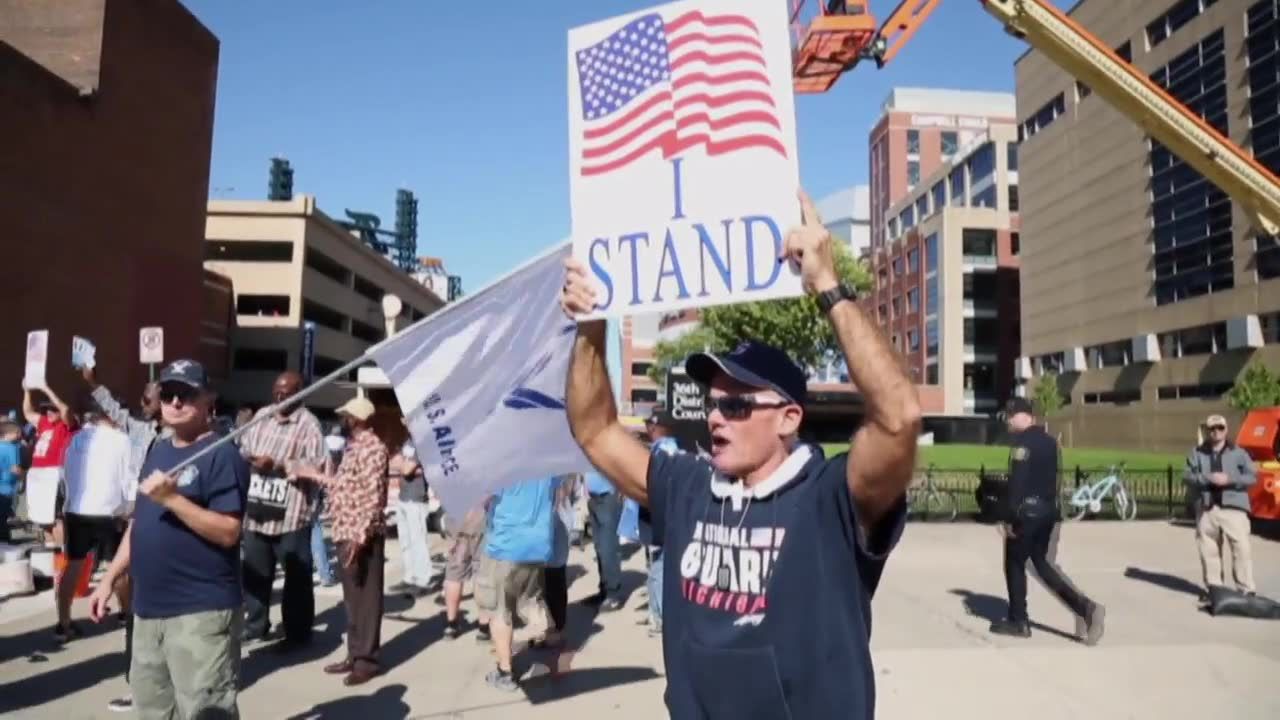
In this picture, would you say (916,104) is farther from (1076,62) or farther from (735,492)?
Result: (735,492)

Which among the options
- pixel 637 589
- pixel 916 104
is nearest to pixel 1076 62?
pixel 637 589

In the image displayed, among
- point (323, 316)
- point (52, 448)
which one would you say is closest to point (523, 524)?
point (52, 448)

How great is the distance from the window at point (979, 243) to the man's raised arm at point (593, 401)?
6615cm

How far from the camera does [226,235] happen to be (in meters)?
48.4

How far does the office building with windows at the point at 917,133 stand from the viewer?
91.3 metres

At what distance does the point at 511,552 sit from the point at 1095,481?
16862 mm

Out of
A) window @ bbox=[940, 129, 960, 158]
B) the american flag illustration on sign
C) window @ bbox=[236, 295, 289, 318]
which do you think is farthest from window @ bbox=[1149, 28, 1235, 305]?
window @ bbox=[940, 129, 960, 158]

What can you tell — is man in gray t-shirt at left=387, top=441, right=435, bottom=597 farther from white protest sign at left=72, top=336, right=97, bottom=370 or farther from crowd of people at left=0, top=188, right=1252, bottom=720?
white protest sign at left=72, top=336, right=97, bottom=370

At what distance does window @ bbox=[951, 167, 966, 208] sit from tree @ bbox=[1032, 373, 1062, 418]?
86.0 ft

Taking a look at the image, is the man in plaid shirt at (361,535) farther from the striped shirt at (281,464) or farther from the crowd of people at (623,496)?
the striped shirt at (281,464)

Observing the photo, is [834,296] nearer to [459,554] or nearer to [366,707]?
[366,707]

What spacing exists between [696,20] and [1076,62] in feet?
57.5

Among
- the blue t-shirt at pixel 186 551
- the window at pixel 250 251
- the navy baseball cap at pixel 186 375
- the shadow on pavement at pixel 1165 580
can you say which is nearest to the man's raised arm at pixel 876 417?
the blue t-shirt at pixel 186 551

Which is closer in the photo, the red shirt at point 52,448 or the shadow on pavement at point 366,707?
the shadow on pavement at point 366,707
